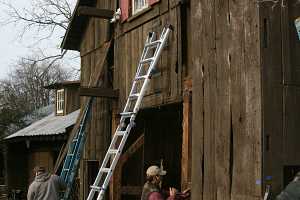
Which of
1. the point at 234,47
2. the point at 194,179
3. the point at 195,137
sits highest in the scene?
the point at 234,47

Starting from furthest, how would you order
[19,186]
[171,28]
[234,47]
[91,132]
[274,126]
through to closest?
1. [19,186]
2. [91,132]
3. [171,28]
4. [234,47]
5. [274,126]

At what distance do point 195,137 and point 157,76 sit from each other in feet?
7.61

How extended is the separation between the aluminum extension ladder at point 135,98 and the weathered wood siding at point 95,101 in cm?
227

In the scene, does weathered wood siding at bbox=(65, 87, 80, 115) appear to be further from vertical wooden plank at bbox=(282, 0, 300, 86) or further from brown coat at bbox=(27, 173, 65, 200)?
vertical wooden plank at bbox=(282, 0, 300, 86)

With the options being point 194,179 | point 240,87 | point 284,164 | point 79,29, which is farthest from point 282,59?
point 79,29

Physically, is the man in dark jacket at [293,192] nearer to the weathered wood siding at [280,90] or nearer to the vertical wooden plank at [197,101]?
the weathered wood siding at [280,90]

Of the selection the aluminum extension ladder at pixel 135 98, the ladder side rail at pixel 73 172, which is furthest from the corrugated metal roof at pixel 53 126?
the aluminum extension ladder at pixel 135 98

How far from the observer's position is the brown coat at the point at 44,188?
10.3 m

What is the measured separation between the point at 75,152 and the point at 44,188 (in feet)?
7.96

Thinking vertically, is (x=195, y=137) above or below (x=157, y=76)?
below

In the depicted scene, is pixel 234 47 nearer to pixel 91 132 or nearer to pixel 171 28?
pixel 171 28

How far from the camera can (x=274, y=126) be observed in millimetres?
6762

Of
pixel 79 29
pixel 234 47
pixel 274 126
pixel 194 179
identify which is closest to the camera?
pixel 274 126

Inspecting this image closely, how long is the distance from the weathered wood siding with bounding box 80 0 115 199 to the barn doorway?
80 centimetres
